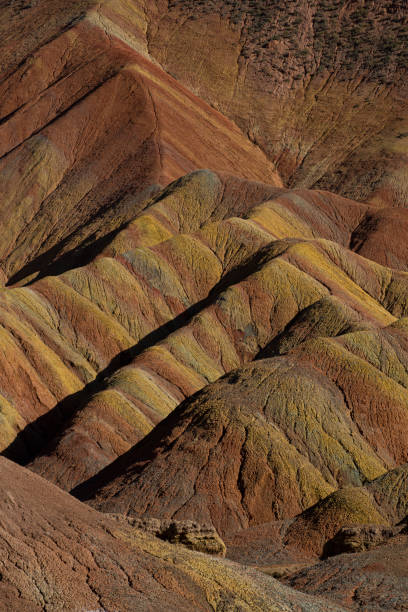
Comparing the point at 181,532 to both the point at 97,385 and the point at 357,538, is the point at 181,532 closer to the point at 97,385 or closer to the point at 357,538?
the point at 357,538

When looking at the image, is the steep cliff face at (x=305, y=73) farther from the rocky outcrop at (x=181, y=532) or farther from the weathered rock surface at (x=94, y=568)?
the weathered rock surface at (x=94, y=568)

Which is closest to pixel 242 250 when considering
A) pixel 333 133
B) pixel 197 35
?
pixel 333 133

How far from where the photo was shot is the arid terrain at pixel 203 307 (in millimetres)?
36288

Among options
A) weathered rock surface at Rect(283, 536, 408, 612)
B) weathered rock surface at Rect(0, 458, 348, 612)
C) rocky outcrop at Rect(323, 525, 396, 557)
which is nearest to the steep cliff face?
rocky outcrop at Rect(323, 525, 396, 557)

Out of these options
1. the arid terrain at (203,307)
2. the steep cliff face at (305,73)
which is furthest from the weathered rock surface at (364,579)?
the steep cliff face at (305,73)

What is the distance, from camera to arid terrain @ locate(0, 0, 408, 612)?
36288 millimetres

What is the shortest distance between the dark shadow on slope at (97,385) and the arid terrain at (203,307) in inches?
9.1

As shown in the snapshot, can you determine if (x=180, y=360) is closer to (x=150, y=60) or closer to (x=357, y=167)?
(x=357, y=167)

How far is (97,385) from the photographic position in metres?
78.5

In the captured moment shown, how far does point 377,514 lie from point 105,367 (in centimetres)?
3305

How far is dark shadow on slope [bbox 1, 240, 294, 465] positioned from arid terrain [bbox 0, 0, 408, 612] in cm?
23

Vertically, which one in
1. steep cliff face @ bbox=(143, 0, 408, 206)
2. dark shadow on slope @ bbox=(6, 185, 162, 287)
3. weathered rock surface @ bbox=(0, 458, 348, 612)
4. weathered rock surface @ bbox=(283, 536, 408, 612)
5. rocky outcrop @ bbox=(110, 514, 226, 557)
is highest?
weathered rock surface @ bbox=(0, 458, 348, 612)

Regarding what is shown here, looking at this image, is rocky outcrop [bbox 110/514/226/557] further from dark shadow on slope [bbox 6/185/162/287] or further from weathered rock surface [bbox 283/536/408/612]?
dark shadow on slope [bbox 6/185/162/287]

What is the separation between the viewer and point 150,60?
154000mm
